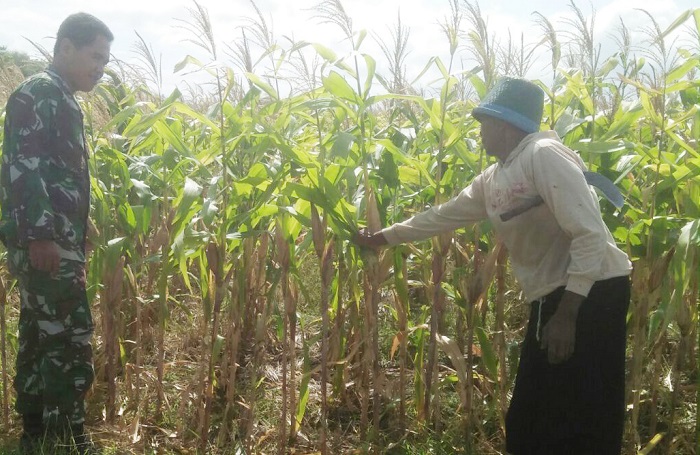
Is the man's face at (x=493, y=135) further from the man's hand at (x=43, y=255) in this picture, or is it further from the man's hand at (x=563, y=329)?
the man's hand at (x=43, y=255)

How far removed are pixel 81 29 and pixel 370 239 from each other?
58.8 inches

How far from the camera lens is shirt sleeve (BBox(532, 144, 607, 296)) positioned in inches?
80.0

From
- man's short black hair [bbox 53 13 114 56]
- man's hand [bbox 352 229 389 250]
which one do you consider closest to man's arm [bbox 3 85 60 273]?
man's short black hair [bbox 53 13 114 56]

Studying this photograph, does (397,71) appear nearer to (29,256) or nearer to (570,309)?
(570,309)

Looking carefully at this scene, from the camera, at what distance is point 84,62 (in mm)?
2756

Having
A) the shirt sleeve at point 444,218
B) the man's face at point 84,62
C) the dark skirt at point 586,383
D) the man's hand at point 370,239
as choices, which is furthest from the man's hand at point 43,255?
the dark skirt at point 586,383

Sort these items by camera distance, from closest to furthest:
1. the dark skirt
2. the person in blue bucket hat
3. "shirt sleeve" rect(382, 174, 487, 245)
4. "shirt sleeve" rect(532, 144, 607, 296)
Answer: "shirt sleeve" rect(532, 144, 607, 296)
the person in blue bucket hat
the dark skirt
"shirt sleeve" rect(382, 174, 487, 245)

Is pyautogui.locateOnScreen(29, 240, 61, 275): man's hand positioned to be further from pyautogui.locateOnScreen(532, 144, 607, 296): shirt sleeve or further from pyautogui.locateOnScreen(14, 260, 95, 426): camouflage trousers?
pyautogui.locateOnScreen(532, 144, 607, 296): shirt sleeve

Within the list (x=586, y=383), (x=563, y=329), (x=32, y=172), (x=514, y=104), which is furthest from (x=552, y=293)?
(x=32, y=172)

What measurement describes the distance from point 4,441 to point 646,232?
10.0ft

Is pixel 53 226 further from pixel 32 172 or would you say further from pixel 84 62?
pixel 84 62

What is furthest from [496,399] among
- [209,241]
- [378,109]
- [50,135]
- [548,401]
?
[378,109]

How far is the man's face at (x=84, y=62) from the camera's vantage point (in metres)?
2.75

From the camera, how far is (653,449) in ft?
9.93
